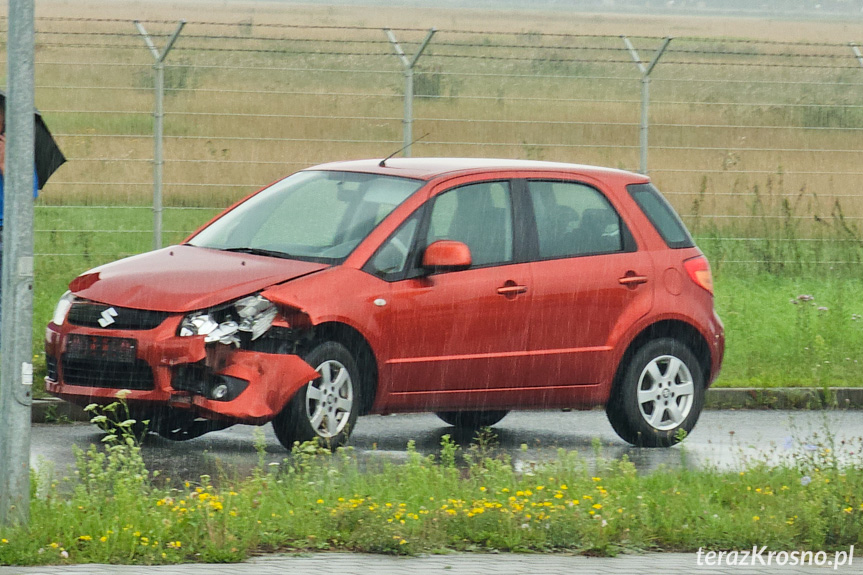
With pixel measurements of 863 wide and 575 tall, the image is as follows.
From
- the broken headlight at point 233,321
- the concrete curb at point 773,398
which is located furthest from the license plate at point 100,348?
the concrete curb at point 773,398

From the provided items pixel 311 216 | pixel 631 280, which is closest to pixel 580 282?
pixel 631 280

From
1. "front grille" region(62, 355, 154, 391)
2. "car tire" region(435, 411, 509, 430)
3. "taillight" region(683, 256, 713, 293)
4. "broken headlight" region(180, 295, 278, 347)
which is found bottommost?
"car tire" region(435, 411, 509, 430)

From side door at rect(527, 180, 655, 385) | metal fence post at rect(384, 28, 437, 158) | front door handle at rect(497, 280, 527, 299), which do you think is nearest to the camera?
front door handle at rect(497, 280, 527, 299)

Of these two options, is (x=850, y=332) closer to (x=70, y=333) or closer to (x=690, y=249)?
(x=690, y=249)

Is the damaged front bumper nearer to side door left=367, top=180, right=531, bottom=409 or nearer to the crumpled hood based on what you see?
the crumpled hood

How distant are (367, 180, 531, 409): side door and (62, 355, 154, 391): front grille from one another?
142cm

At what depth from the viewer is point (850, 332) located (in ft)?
52.0

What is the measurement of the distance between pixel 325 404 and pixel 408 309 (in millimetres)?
781

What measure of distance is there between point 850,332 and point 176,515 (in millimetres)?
9650

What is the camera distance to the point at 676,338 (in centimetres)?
1169

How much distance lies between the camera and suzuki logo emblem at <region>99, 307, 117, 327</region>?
33.1ft

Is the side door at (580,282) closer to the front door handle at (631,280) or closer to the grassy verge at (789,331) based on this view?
the front door handle at (631,280)

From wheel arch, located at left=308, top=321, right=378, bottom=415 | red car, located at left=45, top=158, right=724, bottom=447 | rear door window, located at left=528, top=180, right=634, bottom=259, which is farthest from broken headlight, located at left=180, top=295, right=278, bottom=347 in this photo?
rear door window, located at left=528, top=180, right=634, bottom=259
